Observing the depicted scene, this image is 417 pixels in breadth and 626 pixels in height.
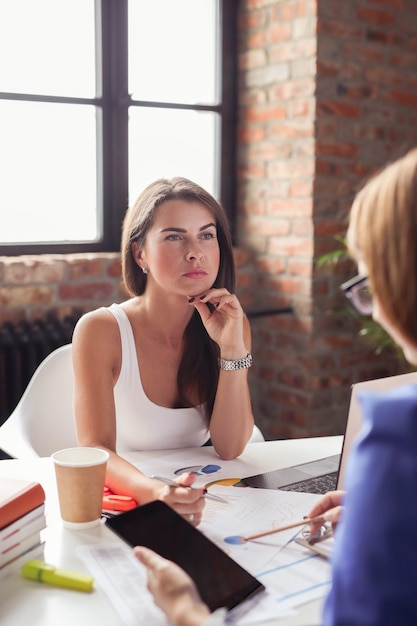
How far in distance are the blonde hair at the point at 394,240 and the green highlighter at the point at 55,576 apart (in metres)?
0.52

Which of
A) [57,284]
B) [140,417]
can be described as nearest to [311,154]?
[57,284]

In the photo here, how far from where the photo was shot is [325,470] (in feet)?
4.56

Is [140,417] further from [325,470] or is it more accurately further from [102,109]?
[102,109]

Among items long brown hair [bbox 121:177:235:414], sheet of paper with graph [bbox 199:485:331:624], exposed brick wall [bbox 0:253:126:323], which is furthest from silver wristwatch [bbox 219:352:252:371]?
exposed brick wall [bbox 0:253:126:323]

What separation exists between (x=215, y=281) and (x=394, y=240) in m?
1.13

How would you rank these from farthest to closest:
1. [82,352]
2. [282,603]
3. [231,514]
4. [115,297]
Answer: [115,297] → [82,352] → [231,514] → [282,603]

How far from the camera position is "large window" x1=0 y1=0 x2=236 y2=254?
2768mm

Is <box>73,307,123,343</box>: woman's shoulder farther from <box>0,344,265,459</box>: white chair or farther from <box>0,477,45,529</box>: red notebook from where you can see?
<box>0,477,45,529</box>: red notebook

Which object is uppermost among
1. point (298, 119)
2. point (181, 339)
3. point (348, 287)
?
point (298, 119)

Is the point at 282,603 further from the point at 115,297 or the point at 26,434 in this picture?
the point at 115,297

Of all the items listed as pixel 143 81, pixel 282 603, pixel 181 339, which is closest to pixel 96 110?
pixel 143 81

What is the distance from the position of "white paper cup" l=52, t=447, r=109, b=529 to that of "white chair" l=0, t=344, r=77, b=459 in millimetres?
792

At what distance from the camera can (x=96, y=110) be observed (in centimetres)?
296

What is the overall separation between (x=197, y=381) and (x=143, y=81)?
5.79 feet
